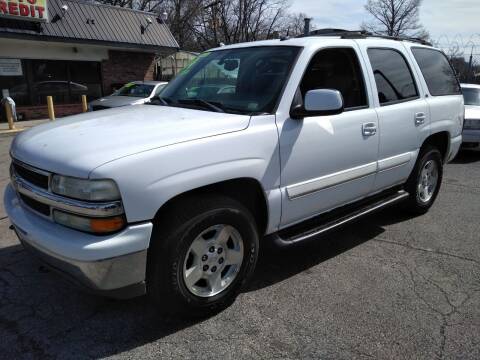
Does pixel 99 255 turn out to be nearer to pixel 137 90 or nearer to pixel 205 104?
pixel 205 104

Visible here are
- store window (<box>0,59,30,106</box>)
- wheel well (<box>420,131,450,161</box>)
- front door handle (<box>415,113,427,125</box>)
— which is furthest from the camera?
store window (<box>0,59,30,106</box>)

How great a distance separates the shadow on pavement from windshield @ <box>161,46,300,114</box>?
1174 mm

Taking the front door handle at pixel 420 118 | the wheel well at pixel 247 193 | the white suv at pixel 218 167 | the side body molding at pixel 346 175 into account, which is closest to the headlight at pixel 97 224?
the white suv at pixel 218 167

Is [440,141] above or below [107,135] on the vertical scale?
below

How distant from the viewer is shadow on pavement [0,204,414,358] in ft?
9.13

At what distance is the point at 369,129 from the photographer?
3.89m

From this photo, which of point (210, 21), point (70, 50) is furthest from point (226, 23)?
point (70, 50)

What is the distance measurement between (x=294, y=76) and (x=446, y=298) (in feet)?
6.83

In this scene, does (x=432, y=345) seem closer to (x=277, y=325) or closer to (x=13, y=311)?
(x=277, y=325)

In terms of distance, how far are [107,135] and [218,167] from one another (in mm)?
736

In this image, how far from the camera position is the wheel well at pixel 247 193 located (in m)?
2.96

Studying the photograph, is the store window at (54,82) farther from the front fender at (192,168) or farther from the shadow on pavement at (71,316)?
the front fender at (192,168)

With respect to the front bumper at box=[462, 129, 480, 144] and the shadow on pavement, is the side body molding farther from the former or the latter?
the front bumper at box=[462, 129, 480, 144]

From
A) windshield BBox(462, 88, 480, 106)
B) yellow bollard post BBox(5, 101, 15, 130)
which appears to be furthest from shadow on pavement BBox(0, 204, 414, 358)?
yellow bollard post BBox(5, 101, 15, 130)
